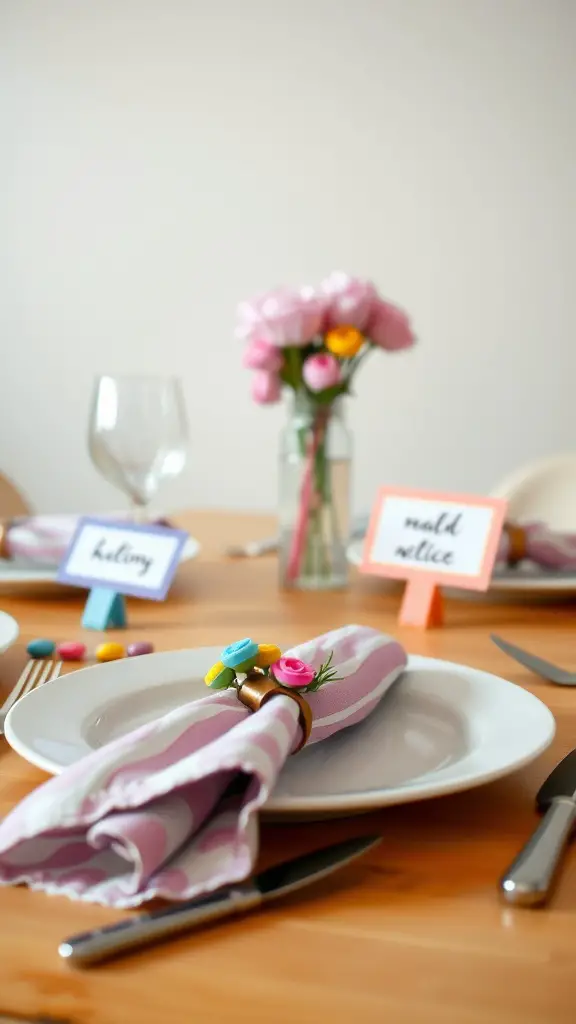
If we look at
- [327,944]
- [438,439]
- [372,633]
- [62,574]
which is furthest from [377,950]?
[438,439]

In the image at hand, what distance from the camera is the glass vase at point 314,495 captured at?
1374 mm

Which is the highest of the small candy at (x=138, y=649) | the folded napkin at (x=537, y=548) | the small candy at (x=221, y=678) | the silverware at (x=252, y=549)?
the small candy at (x=221, y=678)

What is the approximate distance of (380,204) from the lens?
3383 millimetres

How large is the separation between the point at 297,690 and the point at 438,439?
2.82m

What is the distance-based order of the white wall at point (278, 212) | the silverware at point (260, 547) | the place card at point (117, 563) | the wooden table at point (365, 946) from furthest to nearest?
1. the white wall at point (278, 212)
2. the silverware at point (260, 547)
3. the place card at point (117, 563)
4. the wooden table at point (365, 946)

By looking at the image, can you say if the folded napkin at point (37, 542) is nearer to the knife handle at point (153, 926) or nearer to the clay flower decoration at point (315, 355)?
the clay flower decoration at point (315, 355)

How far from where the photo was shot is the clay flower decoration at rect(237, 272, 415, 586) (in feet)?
4.28

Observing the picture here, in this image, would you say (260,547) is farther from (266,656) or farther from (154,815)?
(154,815)

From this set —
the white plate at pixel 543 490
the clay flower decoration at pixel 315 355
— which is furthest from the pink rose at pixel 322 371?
the white plate at pixel 543 490

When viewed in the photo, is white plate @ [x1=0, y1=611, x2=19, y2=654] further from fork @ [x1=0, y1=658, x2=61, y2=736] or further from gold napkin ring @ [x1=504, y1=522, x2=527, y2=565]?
gold napkin ring @ [x1=504, y1=522, x2=527, y2=565]

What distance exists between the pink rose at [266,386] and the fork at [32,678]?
51 centimetres

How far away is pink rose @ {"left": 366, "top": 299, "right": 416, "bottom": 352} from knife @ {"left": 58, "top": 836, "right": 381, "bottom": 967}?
88 centimetres

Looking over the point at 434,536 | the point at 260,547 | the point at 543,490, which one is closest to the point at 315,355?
the point at 434,536

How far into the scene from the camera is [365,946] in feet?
1.60
